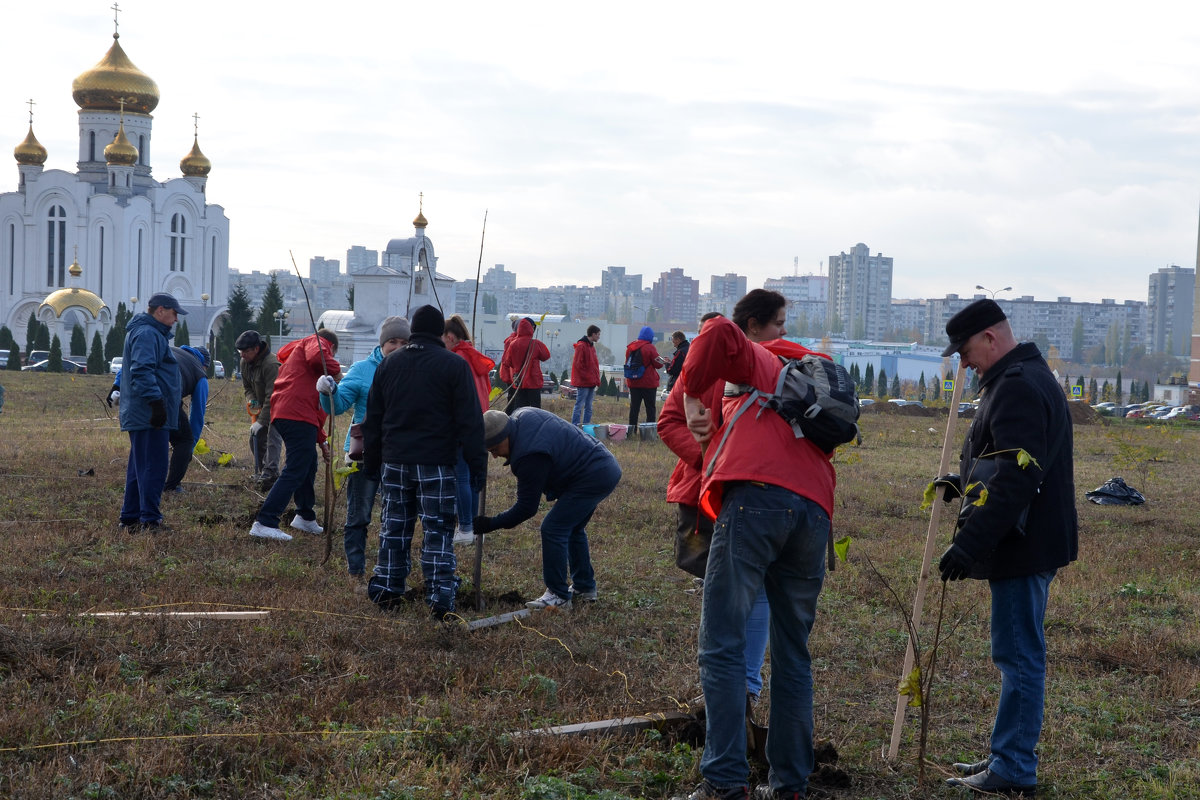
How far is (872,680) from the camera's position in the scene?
566cm

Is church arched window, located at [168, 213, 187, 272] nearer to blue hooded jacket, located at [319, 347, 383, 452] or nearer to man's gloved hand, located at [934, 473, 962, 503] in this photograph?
blue hooded jacket, located at [319, 347, 383, 452]

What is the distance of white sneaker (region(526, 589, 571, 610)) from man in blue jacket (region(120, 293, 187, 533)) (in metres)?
3.40

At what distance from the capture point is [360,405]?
7.76 meters

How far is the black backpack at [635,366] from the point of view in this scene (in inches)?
650

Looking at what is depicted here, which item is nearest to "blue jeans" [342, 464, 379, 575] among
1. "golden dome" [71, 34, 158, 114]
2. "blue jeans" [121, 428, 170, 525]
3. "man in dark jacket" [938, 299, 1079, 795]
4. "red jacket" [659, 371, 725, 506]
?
"blue jeans" [121, 428, 170, 525]

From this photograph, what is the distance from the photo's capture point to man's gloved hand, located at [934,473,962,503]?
168 inches

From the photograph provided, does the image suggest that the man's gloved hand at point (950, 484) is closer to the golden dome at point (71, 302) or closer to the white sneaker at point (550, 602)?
the white sneaker at point (550, 602)

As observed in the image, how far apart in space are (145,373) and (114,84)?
6679 centimetres

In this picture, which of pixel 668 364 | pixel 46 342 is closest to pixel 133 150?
pixel 46 342

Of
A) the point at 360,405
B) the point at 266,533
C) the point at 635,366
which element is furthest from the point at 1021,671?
the point at 635,366

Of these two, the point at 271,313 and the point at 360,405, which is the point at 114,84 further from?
the point at 360,405

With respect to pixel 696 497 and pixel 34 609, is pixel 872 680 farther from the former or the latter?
pixel 34 609

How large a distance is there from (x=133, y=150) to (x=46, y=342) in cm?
1911

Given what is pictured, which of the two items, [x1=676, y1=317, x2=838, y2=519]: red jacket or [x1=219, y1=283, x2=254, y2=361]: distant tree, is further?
[x1=219, y1=283, x2=254, y2=361]: distant tree
